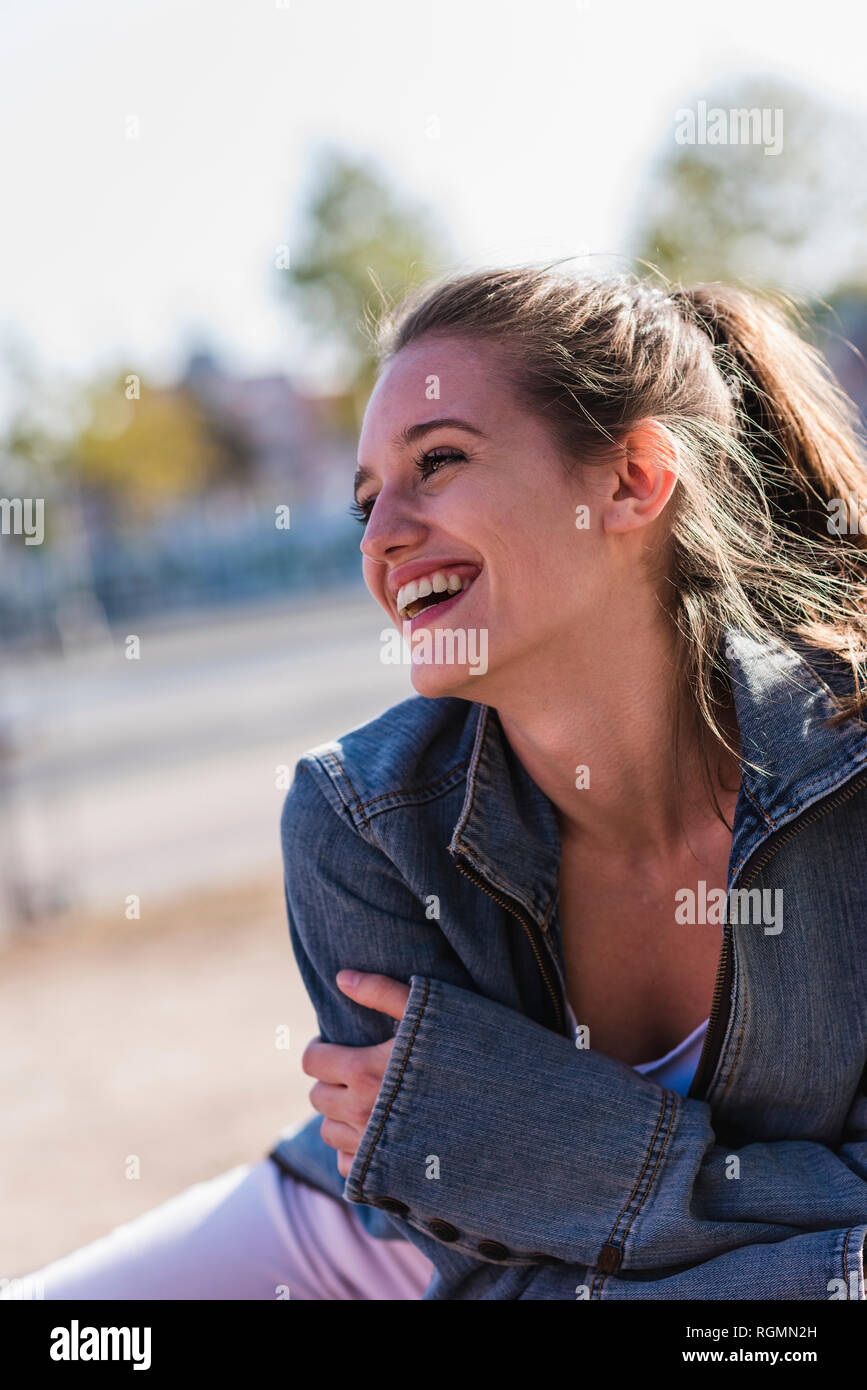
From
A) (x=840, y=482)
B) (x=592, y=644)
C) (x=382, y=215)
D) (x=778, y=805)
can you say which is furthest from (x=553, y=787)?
(x=382, y=215)

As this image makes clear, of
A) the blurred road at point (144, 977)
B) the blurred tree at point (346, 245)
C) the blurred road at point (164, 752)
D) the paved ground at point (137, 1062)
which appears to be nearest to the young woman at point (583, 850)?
the paved ground at point (137, 1062)

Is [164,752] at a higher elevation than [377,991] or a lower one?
higher

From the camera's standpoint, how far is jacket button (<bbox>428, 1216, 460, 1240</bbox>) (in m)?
1.75

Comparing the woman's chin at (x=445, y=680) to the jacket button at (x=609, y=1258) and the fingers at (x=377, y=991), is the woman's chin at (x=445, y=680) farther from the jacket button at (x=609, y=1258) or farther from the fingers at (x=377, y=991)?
the jacket button at (x=609, y=1258)

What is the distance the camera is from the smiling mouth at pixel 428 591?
6.15 feet

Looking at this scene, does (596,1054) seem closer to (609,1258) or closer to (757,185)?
(609,1258)

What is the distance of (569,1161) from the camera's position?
5.52ft

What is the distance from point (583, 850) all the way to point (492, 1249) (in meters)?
0.60

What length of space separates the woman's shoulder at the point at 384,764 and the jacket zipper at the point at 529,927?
5.8 inches

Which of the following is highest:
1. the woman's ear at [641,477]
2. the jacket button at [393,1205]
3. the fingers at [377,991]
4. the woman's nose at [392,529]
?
the woman's ear at [641,477]

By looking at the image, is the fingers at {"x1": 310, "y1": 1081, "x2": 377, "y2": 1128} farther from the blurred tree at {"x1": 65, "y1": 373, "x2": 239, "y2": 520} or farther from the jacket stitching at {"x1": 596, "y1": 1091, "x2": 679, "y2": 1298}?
the blurred tree at {"x1": 65, "y1": 373, "x2": 239, "y2": 520}

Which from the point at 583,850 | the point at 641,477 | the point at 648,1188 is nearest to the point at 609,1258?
the point at 648,1188

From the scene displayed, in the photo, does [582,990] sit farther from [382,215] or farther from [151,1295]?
[382,215]

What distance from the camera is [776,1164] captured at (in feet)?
5.56
